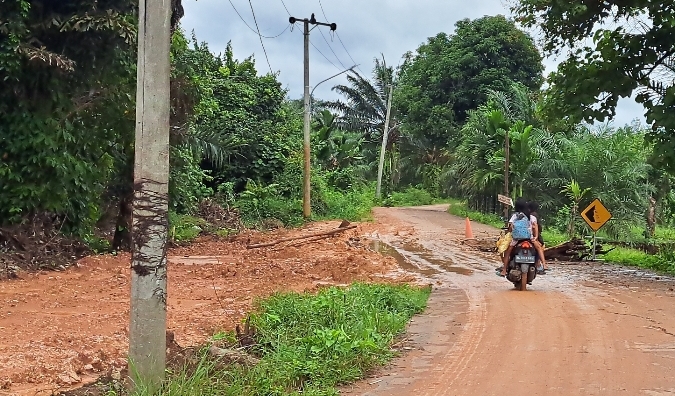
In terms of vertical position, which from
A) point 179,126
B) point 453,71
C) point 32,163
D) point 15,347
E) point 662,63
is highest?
point 453,71

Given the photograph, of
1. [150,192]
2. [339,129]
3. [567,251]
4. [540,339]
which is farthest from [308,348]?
[339,129]

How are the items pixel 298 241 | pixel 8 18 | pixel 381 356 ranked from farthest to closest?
pixel 298 241
pixel 8 18
pixel 381 356

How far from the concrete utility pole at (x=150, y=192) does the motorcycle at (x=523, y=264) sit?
27.3 ft

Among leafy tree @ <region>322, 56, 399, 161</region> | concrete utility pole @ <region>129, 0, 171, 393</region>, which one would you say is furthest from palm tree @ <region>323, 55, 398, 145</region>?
concrete utility pole @ <region>129, 0, 171, 393</region>

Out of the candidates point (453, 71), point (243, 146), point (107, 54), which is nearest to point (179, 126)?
point (107, 54)

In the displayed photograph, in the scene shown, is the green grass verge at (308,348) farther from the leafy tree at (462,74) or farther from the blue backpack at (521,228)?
the leafy tree at (462,74)

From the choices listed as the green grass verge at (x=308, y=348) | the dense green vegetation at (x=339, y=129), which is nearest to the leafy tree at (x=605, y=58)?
the dense green vegetation at (x=339, y=129)

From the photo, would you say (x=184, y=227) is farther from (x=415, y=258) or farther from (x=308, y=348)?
(x=308, y=348)

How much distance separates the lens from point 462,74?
48.3m

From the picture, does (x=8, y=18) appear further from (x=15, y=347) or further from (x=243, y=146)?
(x=243, y=146)

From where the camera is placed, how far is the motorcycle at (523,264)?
1235 cm

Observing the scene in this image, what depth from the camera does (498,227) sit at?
107 feet

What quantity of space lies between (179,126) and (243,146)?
1087 centimetres

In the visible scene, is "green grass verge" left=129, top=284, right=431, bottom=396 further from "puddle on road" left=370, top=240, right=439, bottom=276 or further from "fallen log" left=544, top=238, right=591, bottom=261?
"fallen log" left=544, top=238, right=591, bottom=261
